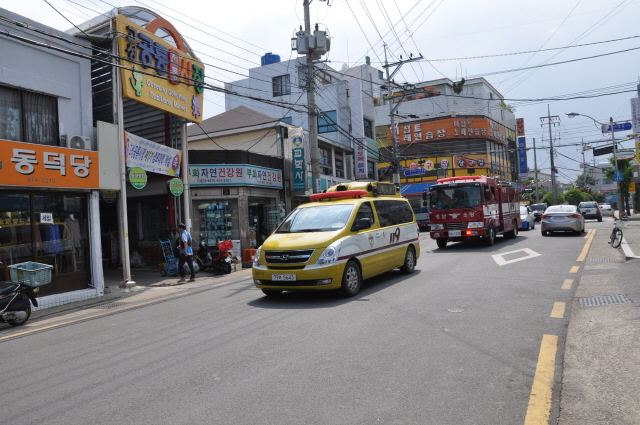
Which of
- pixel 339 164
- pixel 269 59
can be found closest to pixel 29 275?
pixel 339 164

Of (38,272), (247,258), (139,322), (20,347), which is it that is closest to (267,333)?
(139,322)

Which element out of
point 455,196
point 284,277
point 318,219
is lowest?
point 284,277

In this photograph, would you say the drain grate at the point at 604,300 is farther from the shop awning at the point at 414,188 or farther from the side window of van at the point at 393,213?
the shop awning at the point at 414,188

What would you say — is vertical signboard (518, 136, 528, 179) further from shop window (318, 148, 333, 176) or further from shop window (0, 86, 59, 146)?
shop window (0, 86, 59, 146)

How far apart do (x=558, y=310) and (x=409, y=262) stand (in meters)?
4.97

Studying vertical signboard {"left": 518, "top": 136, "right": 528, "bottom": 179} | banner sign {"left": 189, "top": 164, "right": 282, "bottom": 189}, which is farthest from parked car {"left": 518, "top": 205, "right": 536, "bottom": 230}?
vertical signboard {"left": 518, "top": 136, "right": 528, "bottom": 179}

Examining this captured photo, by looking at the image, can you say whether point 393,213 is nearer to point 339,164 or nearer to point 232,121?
point 232,121

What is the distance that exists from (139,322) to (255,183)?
A: 1370 centimetres

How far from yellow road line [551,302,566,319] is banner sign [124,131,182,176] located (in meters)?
11.5

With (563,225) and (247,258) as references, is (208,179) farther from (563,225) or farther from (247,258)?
(563,225)

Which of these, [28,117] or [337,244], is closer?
[337,244]

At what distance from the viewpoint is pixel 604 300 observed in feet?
25.7

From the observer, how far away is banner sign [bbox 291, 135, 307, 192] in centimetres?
2416

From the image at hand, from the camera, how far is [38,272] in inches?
389
